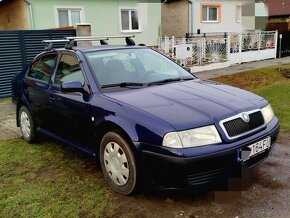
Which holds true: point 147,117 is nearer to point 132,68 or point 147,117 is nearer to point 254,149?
point 254,149

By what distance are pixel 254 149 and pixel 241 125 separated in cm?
28

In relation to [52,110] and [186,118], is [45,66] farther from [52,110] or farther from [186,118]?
[186,118]

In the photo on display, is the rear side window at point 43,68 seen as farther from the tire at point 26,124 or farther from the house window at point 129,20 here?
the house window at point 129,20

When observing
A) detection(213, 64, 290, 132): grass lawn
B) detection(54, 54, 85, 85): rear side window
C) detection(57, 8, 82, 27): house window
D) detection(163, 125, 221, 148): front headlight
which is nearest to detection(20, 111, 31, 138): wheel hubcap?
detection(54, 54, 85, 85): rear side window

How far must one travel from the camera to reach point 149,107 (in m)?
3.42

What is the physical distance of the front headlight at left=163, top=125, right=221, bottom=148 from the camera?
308cm

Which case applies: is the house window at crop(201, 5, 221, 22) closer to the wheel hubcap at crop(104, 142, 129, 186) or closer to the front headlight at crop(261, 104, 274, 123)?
the front headlight at crop(261, 104, 274, 123)

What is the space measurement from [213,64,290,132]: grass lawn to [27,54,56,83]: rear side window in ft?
12.6

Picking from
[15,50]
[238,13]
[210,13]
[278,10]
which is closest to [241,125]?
[15,50]

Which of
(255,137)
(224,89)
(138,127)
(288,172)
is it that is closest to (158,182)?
(138,127)

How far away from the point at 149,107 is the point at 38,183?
1708mm

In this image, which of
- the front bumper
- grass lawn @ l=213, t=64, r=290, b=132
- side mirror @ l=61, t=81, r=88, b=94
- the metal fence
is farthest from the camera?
the metal fence

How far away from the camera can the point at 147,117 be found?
3.27 m

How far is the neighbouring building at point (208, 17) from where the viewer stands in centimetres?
2169
